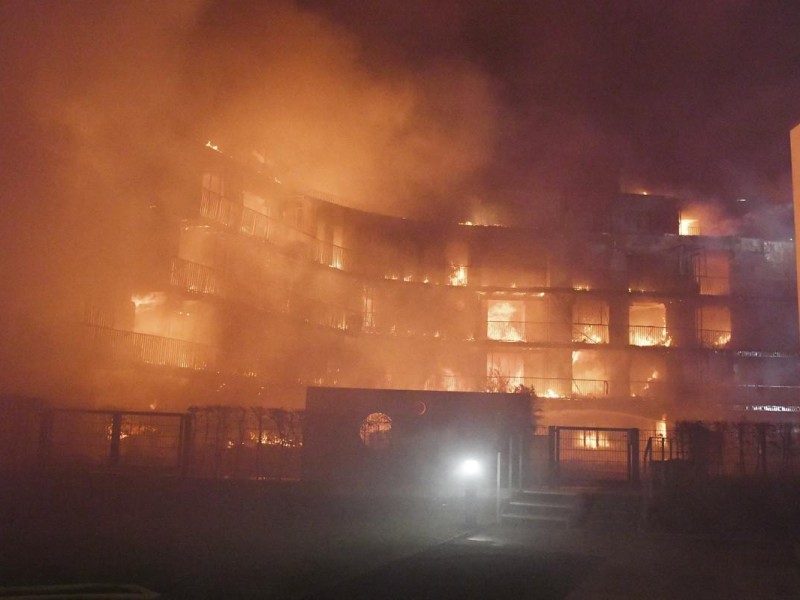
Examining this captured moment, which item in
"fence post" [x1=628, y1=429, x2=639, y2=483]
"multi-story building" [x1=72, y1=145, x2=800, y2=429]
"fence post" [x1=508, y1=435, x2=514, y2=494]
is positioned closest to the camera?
"fence post" [x1=508, y1=435, x2=514, y2=494]

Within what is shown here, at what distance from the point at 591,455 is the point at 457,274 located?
66.4ft

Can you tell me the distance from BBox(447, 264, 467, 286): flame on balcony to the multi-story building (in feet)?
0.41

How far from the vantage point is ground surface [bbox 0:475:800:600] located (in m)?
7.50

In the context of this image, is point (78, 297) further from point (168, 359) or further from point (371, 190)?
point (371, 190)

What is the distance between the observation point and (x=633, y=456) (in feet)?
49.8

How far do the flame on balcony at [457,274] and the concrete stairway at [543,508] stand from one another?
23.4m

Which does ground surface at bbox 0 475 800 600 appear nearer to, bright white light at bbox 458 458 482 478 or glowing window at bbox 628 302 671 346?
bright white light at bbox 458 458 482 478

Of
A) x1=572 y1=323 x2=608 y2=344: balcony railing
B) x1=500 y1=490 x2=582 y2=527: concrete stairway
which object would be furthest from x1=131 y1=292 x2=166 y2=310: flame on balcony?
x1=572 y1=323 x2=608 y2=344: balcony railing

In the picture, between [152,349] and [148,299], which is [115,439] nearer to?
[152,349]

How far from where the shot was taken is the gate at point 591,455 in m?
15.5

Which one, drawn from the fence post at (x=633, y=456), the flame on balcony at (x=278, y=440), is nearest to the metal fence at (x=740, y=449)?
the fence post at (x=633, y=456)

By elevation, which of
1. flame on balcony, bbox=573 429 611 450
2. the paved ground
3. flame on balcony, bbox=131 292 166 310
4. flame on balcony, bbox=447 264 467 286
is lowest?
the paved ground

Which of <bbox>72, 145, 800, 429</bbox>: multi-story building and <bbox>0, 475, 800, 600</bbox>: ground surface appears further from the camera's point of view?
<bbox>72, 145, 800, 429</bbox>: multi-story building

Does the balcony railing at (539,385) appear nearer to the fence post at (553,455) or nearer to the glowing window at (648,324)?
the glowing window at (648,324)
